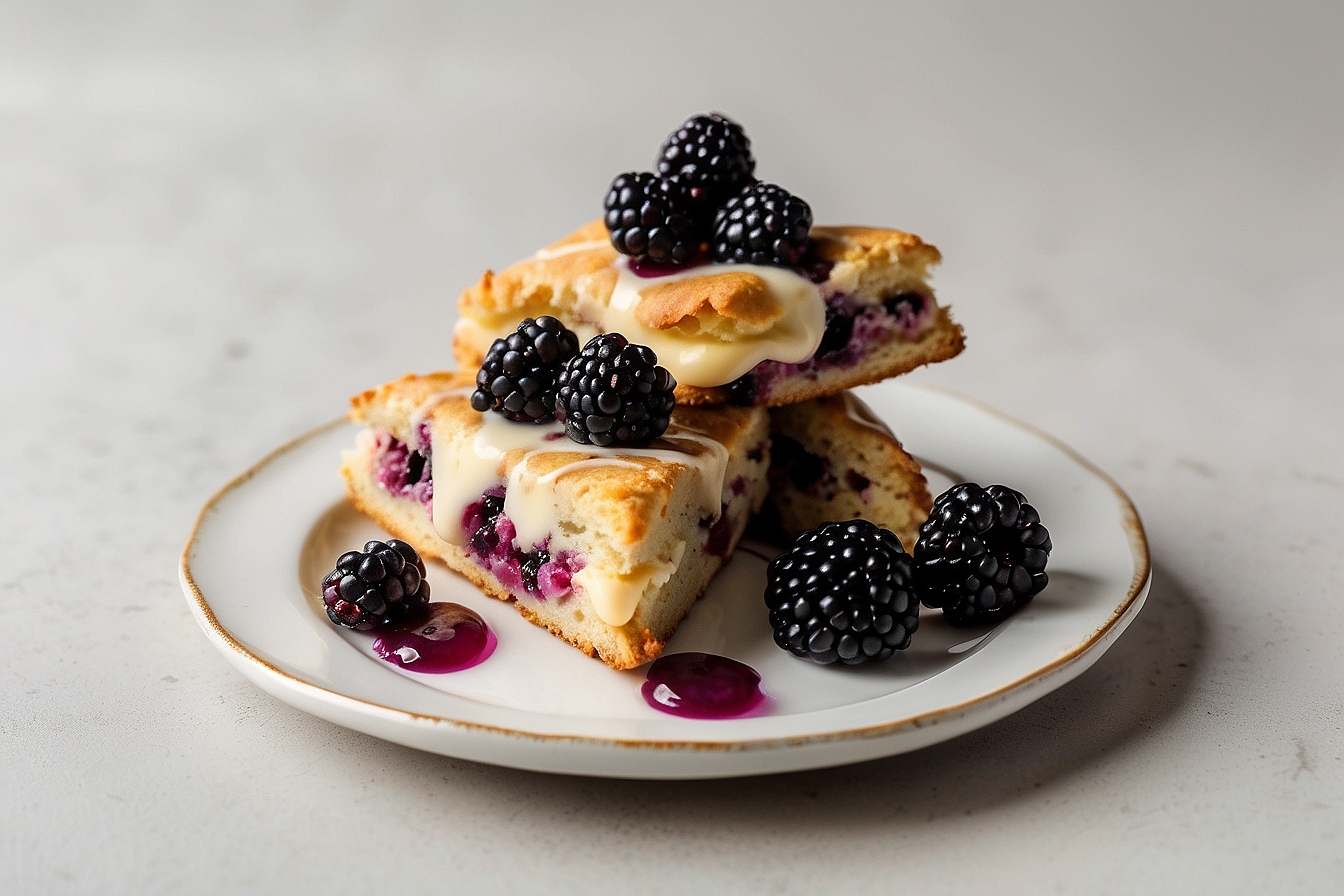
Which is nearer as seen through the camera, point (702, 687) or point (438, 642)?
point (702, 687)

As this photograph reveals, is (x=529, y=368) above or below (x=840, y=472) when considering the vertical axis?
above

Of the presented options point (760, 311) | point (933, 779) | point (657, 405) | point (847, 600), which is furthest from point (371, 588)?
point (933, 779)

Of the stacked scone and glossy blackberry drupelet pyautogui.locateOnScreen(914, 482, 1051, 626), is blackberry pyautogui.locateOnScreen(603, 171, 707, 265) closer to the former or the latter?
the stacked scone

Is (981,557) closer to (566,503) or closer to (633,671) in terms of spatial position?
(633,671)

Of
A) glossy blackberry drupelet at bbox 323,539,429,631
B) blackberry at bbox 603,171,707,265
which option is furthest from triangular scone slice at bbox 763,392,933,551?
glossy blackberry drupelet at bbox 323,539,429,631

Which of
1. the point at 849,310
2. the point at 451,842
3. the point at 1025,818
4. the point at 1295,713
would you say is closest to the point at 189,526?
the point at 451,842

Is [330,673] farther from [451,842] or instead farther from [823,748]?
[823,748]
